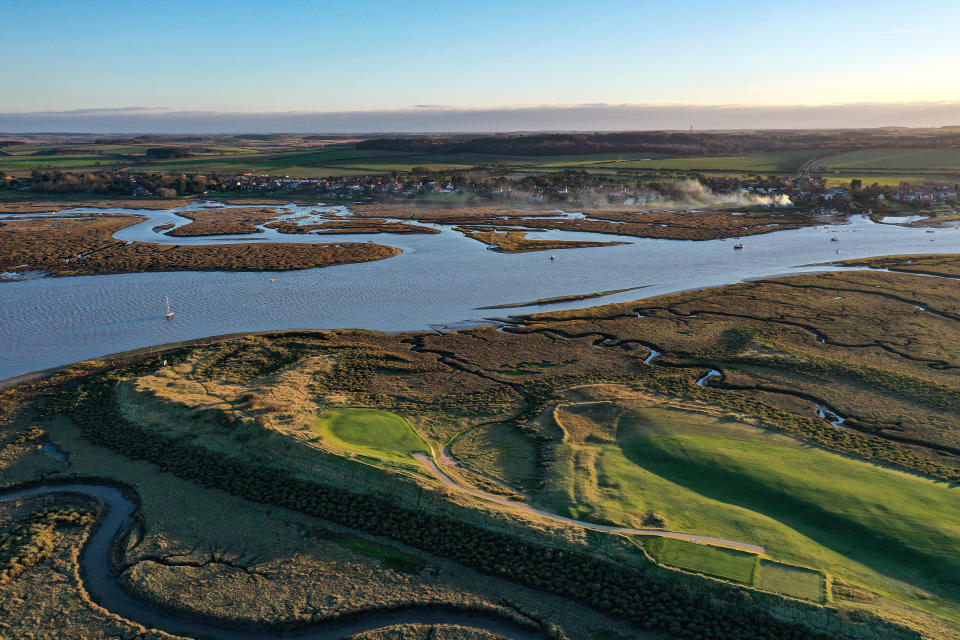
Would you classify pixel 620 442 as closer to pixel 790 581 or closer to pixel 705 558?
pixel 705 558

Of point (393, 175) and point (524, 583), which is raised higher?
point (393, 175)

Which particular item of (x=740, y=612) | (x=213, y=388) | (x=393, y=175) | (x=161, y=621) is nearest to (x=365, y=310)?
(x=213, y=388)

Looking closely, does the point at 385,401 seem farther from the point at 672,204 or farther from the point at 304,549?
the point at 672,204

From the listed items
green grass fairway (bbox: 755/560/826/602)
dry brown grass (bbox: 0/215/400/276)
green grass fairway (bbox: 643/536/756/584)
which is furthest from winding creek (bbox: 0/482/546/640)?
dry brown grass (bbox: 0/215/400/276)

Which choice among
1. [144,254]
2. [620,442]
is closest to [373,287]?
[144,254]

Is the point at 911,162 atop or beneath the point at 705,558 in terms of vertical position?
atop

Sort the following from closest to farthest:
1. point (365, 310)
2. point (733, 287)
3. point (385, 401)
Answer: point (385, 401)
point (365, 310)
point (733, 287)

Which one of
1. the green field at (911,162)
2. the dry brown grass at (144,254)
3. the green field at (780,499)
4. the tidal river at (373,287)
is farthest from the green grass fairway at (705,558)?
the green field at (911,162)
